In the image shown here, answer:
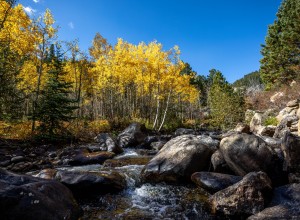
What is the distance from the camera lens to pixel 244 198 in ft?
17.7

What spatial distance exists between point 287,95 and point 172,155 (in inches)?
729

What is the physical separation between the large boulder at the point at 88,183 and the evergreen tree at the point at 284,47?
22.9 m

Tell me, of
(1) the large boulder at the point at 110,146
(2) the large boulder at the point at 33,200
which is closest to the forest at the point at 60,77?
(1) the large boulder at the point at 110,146

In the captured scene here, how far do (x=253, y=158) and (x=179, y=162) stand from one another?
2288 millimetres

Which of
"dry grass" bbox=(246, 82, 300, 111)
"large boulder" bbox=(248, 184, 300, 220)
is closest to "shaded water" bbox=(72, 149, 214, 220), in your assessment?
"large boulder" bbox=(248, 184, 300, 220)

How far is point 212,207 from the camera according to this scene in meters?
5.66

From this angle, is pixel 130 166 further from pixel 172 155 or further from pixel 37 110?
pixel 37 110

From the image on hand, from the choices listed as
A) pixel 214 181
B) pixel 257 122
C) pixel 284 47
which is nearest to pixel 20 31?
pixel 214 181

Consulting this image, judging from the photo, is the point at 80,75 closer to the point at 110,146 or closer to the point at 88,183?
the point at 110,146

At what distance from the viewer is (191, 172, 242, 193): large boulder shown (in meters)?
6.60

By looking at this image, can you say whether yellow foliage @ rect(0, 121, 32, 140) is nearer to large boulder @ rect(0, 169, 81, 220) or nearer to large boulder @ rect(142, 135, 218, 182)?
large boulder @ rect(142, 135, 218, 182)

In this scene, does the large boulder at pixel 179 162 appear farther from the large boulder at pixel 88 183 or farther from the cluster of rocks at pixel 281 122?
the cluster of rocks at pixel 281 122

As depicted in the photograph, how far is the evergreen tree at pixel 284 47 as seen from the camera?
78.9 feet

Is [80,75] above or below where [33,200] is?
above
